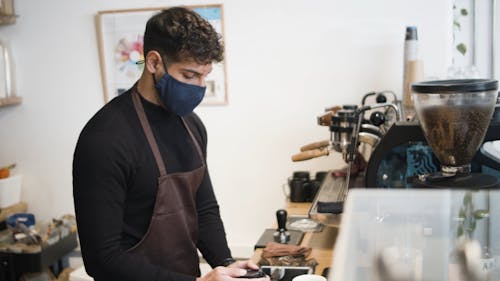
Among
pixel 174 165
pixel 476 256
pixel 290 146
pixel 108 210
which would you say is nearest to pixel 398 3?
pixel 290 146

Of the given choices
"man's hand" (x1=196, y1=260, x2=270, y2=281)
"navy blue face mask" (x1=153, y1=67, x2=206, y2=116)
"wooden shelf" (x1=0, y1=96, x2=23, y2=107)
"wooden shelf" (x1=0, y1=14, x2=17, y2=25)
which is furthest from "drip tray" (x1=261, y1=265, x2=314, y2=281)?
"wooden shelf" (x1=0, y1=14, x2=17, y2=25)

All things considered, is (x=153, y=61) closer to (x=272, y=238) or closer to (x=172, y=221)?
(x=172, y=221)

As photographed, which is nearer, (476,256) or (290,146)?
(476,256)

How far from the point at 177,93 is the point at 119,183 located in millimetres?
330

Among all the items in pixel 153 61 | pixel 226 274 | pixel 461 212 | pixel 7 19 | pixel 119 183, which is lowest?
pixel 226 274

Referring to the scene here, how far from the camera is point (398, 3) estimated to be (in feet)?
10.1

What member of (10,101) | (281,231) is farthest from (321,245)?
(10,101)

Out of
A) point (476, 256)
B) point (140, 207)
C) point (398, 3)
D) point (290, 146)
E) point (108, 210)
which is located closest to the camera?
point (476, 256)

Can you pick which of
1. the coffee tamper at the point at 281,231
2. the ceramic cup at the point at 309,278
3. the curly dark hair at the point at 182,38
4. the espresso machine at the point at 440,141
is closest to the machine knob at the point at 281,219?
the coffee tamper at the point at 281,231

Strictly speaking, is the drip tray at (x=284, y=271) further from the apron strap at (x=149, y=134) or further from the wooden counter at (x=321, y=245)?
the apron strap at (x=149, y=134)

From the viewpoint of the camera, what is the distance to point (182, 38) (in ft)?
5.66

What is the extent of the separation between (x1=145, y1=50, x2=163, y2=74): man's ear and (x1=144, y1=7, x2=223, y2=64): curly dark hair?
2cm

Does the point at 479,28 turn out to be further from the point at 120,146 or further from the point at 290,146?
the point at 120,146

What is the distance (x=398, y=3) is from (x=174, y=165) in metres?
1.77
